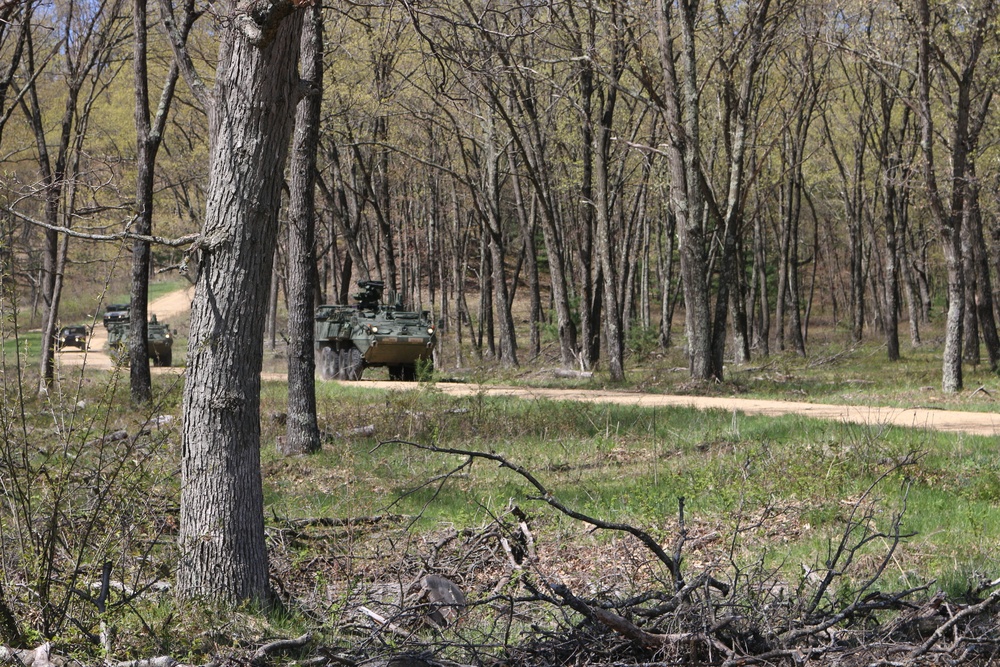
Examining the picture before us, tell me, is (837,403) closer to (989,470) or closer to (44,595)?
(989,470)

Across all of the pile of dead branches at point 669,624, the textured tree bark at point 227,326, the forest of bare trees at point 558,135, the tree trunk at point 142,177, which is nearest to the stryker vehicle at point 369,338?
the forest of bare trees at point 558,135

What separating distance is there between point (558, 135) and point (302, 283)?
18687mm

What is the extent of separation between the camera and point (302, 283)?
441 inches

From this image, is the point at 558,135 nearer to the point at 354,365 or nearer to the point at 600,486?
the point at 354,365

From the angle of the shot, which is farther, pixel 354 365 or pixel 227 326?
pixel 354 365

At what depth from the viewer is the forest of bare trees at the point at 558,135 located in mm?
12688

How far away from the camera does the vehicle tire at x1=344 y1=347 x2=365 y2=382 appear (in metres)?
23.5

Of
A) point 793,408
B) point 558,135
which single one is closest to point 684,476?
point 793,408

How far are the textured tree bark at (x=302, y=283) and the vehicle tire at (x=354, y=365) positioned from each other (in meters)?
12.2

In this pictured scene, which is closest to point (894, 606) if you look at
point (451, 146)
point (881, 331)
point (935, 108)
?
point (935, 108)

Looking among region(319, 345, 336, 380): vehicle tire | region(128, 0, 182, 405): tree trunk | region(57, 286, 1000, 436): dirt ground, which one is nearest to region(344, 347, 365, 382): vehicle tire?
region(319, 345, 336, 380): vehicle tire

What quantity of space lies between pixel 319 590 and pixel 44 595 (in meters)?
1.71

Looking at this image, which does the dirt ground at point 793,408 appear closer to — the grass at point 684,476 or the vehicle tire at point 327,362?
the grass at point 684,476

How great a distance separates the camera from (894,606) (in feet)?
14.9
